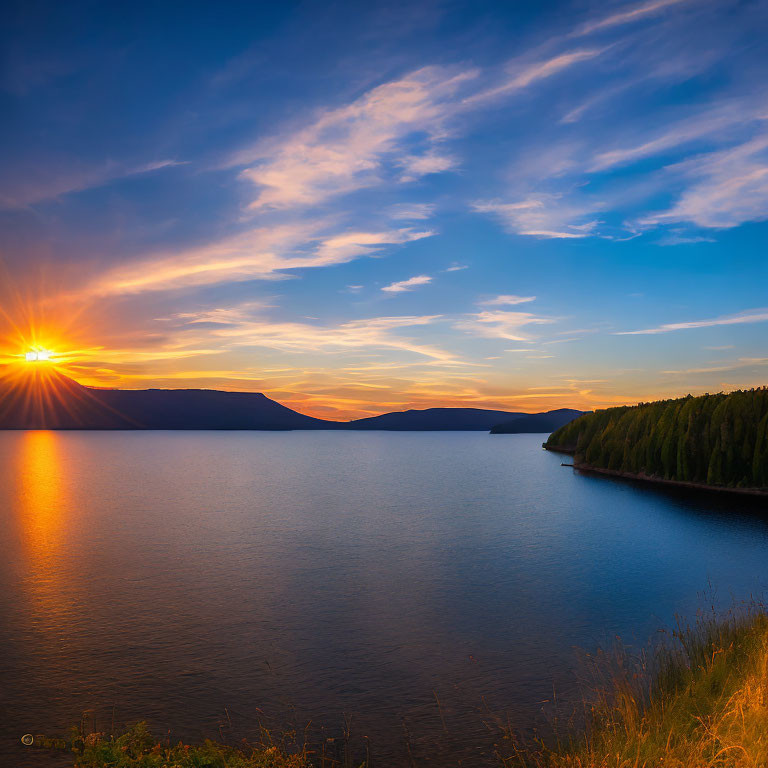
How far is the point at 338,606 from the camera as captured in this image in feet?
100

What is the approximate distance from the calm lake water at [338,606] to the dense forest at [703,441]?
1604cm

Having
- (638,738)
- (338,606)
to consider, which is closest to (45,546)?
(338,606)

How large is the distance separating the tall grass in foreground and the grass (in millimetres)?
32

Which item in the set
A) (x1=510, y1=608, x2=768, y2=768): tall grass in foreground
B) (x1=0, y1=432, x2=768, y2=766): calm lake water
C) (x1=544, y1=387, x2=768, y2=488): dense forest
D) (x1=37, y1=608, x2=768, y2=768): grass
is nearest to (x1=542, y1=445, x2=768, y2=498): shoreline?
(x1=544, y1=387, x2=768, y2=488): dense forest

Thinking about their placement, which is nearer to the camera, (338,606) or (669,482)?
(338,606)

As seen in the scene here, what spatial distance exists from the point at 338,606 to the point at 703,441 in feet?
260

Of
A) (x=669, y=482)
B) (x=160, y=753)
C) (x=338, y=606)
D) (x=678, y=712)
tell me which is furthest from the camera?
(x=669, y=482)

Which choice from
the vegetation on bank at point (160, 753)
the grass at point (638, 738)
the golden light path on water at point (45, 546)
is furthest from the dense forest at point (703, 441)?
the golden light path on water at point (45, 546)

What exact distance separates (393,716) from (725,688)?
9621 millimetres

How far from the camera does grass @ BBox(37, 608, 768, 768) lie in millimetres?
12039

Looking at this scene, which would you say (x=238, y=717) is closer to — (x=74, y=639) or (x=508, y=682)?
(x=508, y=682)

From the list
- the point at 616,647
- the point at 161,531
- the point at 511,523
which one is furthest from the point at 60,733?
the point at 511,523

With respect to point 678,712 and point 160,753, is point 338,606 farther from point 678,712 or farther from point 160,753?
point 678,712

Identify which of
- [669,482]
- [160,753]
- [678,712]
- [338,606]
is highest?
[678,712]
